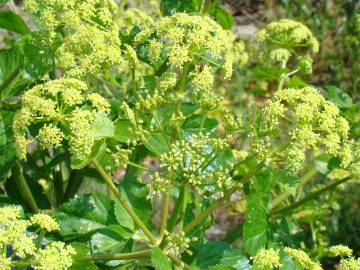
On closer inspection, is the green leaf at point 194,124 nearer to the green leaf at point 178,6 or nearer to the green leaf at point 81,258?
the green leaf at point 178,6

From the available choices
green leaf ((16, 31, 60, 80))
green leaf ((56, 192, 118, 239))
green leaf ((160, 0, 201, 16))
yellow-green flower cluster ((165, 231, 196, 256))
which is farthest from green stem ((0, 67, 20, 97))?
yellow-green flower cluster ((165, 231, 196, 256))

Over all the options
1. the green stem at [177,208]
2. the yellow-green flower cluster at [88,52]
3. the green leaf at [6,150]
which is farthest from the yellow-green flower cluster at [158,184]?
the green leaf at [6,150]

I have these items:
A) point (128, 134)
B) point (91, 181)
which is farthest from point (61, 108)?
point (91, 181)

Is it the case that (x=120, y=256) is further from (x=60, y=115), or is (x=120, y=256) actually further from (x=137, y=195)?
(x=60, y=115)

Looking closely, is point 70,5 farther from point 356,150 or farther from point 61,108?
point 356,150

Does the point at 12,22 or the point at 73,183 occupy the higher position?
the point at 12,22

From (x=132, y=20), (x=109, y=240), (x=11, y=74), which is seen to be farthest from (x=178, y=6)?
(x=109, y=240)
